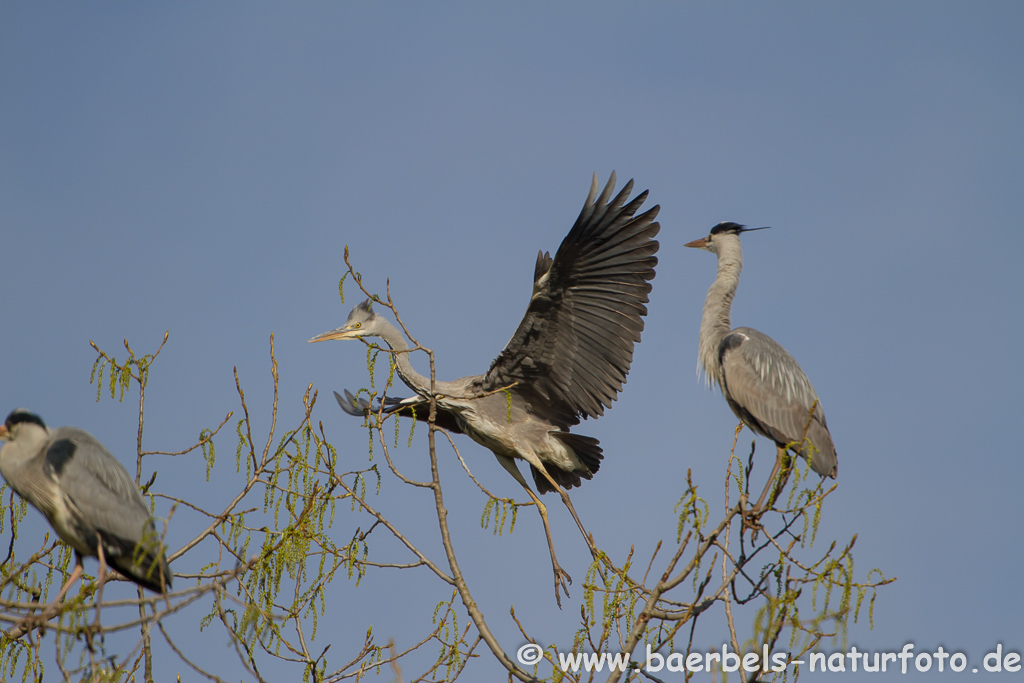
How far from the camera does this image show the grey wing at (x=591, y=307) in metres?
6.13

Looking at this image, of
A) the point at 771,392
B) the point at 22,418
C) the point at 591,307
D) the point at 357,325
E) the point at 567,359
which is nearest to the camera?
the point at 22,418

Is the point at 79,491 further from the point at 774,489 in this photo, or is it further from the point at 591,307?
the point at 591,307

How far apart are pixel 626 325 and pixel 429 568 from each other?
2.64 meters

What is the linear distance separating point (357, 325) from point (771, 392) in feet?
11.7

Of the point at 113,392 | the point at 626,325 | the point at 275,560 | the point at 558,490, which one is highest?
the point at 626,325

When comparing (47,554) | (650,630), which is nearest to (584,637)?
(650,630)

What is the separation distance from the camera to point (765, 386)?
5.43 meters

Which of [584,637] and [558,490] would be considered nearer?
[584,637]

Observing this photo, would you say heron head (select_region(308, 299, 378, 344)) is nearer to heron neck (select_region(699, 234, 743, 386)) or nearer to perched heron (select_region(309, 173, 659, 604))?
perched heron (select_region(309, 173, 659, 604))

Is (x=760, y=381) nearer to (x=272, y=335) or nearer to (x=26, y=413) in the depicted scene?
(x=272, y=335)

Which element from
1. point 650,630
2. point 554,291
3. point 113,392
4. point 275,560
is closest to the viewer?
point 275,560

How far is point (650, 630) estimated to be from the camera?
3658 mm

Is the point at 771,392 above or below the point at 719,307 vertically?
below

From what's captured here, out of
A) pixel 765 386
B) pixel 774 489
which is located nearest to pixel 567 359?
pixel 765 386
